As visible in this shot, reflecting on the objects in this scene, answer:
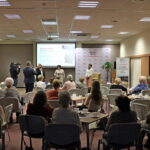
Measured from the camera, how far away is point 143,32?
12.0 metres

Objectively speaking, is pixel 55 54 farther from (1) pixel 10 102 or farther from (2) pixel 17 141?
(2) pixel 17 141

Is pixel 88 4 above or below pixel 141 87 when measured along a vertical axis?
above

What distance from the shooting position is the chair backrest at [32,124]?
361 cm

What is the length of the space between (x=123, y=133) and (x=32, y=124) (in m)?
1.34

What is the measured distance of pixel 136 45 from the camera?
514 inches

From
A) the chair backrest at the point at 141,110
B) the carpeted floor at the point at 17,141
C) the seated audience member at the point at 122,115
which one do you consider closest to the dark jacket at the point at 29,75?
the carpeted floor at the point at 17,141

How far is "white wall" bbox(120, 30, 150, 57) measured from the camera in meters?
11.4

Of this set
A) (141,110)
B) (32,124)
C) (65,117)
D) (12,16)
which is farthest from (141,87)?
(12,16)

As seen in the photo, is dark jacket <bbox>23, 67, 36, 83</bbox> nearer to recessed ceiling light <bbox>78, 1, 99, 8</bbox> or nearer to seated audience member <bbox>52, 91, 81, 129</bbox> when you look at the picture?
recessed ceiling light <bbox>78, 1, 99, 8</bbox>

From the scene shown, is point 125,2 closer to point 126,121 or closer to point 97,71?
point 126,121

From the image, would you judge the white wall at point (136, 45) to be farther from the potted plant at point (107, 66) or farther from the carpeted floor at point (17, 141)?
the carpeted floor at point (17, 141)

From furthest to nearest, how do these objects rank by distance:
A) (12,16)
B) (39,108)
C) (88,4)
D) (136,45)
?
(136,45), (12,16), (88,4), (39,108)

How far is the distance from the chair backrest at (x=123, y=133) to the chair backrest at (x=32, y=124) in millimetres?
1026

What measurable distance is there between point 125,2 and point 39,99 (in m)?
4.09
